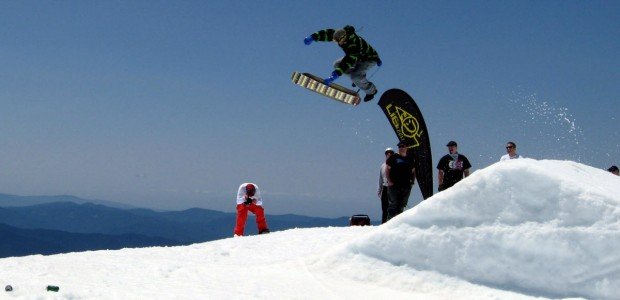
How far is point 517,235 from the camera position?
505cm

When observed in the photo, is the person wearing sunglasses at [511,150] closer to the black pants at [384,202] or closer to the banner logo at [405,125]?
the black pants at [384,202]

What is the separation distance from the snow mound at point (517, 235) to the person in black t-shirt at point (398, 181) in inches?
173

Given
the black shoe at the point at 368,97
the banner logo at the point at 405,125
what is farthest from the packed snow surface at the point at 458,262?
the banner logo at the point at 405,125

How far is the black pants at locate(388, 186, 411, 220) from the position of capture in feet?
33.0

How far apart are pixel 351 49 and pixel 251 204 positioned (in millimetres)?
4334

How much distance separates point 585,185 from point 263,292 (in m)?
3.28

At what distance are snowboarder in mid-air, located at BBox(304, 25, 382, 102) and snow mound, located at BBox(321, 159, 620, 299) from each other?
7267 millimetres

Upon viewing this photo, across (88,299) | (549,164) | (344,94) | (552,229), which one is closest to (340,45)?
(344,94)

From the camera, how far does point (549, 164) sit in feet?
18.8

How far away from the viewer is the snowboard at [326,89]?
43.3 feet

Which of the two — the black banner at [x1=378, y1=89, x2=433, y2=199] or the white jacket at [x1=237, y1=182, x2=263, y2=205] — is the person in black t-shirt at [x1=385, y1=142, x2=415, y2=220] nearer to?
A: the white jacket at [x1=237, y1=182, x2=263, y2=205]

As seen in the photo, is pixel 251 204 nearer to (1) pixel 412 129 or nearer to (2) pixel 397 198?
(2) pixel 397 198

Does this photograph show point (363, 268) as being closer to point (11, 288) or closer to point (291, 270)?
point (291, 270)

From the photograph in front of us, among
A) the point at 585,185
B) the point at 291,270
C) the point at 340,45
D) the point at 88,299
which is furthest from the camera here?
the point at 340,45
